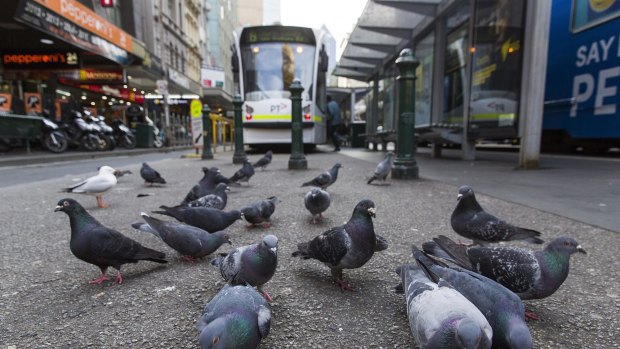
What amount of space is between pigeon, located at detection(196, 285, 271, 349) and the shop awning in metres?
9.37

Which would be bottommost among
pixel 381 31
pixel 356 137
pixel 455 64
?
pixel 356 137

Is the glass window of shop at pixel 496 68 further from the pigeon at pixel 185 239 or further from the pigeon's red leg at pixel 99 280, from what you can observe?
the pigeon's red leg at pixel 99 280

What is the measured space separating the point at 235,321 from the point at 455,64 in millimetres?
10273

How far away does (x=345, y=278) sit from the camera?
8.15ft

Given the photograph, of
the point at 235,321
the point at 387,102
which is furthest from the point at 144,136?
the point at 235,321

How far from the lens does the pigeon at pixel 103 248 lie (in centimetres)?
237

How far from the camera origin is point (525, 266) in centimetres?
184

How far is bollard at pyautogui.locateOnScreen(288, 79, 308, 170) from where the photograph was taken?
802 centimetres

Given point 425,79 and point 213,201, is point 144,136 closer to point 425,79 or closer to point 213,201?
point 425,79

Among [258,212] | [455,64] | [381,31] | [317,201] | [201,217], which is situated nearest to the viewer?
[201,217]

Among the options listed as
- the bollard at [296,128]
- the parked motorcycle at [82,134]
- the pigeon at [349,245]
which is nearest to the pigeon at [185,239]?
the pigeon at [349,245]

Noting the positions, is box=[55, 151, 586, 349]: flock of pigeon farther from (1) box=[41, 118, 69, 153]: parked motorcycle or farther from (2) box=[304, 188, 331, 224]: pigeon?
(1) box=[41, 118, 69, 153]: parked motorcycle

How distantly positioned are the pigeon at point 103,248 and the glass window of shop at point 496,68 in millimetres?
7487

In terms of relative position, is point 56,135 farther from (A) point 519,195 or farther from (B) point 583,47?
→ (B) point 583,47
